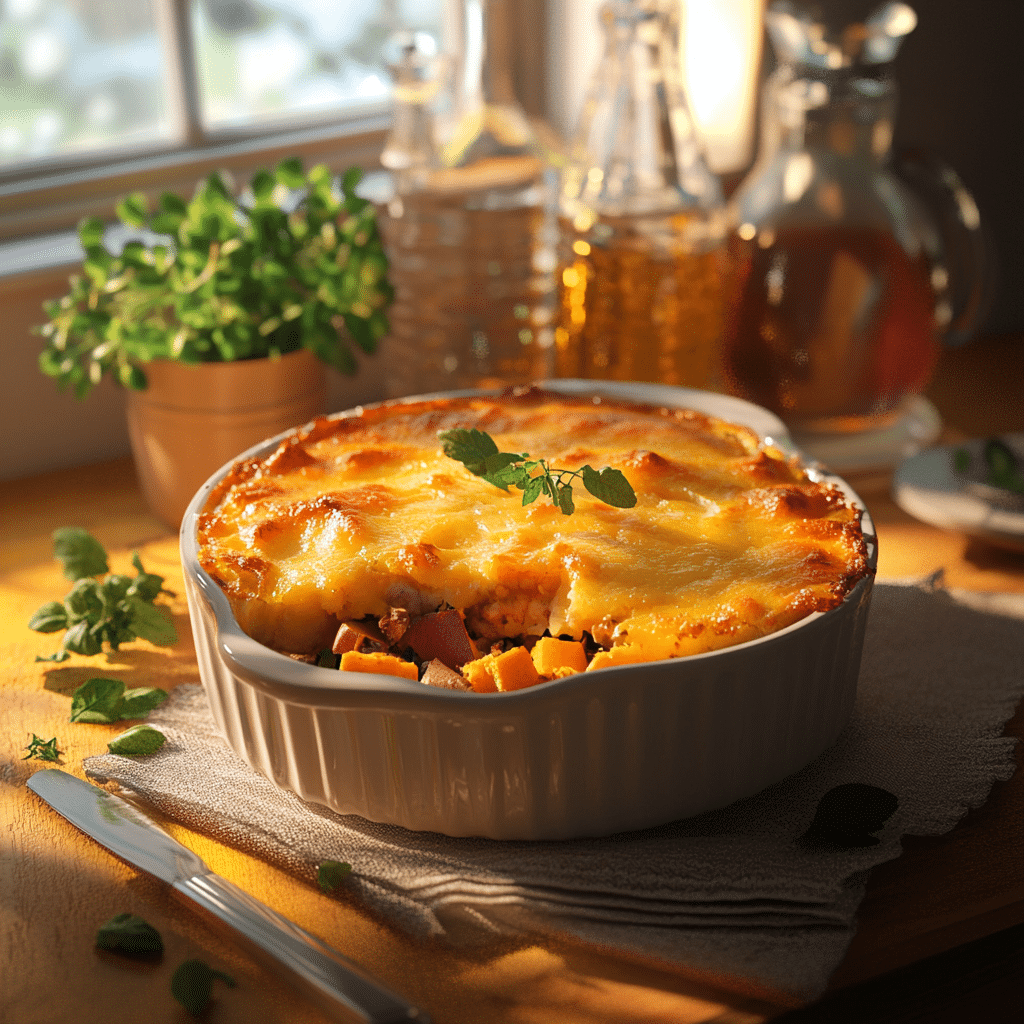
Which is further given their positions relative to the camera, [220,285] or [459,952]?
[220,285]

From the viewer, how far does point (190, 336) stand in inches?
54.7

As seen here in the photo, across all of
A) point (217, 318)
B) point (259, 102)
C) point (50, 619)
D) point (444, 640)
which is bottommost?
point (50, 619)

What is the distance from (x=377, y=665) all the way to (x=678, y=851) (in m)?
0.27

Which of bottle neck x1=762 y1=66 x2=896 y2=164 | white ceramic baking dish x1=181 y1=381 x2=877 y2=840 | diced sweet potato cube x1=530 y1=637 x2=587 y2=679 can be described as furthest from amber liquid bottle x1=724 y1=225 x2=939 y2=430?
diced sweet potato cube x1=530 y1=637 x2=587 y2=679

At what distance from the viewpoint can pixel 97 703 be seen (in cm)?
114

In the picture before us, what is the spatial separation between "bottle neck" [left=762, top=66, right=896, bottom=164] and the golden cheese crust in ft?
1.88

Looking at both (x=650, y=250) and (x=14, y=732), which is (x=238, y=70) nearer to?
(x=650, y=250)

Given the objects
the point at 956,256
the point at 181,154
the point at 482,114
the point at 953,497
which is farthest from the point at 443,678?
the point at 181,154

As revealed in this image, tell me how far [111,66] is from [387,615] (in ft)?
3.85

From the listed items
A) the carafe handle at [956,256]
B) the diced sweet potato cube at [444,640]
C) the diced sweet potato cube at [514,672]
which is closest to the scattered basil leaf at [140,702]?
the diced sweet potato cube at [444,640]

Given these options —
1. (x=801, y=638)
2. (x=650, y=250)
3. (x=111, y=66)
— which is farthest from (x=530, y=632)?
(x=111, y=66)

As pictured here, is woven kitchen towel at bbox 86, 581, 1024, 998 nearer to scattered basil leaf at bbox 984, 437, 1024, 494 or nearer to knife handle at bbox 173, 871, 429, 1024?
knife handle at bbox 173, 871, 429, 1024

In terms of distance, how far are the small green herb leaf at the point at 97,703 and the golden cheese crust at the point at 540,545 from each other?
198mm

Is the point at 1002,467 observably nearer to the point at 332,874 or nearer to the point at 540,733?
the point at 540,733
